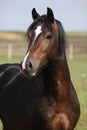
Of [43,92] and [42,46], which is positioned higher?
[42,46]

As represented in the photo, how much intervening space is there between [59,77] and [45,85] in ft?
0.73

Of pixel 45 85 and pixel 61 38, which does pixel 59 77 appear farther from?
pixel 61 38

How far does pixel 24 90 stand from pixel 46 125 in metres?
0.84

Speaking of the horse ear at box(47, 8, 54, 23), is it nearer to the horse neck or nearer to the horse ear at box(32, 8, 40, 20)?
the horse ear at box(32, 8, 40, 20)

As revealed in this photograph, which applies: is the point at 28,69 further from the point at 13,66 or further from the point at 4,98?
the point at 13,66

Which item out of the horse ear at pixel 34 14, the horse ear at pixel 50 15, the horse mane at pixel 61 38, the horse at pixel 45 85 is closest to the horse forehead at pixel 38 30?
the horse at pixel 45 85

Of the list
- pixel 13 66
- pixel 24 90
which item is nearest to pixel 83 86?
pixel 13 66

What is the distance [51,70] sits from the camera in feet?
20.5

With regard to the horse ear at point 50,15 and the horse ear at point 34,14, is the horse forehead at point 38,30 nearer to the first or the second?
the horse ear at point 50,15

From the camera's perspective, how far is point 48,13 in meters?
6.00

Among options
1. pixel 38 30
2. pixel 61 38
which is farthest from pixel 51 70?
pixel 38 30

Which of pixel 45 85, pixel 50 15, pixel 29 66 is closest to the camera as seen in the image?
pixel 29 66

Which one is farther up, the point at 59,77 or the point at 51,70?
the point at 51,70

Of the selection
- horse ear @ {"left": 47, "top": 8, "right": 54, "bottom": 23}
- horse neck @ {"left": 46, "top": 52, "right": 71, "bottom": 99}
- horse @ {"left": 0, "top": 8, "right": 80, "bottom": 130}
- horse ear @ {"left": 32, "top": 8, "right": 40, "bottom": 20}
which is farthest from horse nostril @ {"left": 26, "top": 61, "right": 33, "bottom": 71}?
horse ear @ {"left": 32, "top": 8, "right": 40, "bottom": 20}
